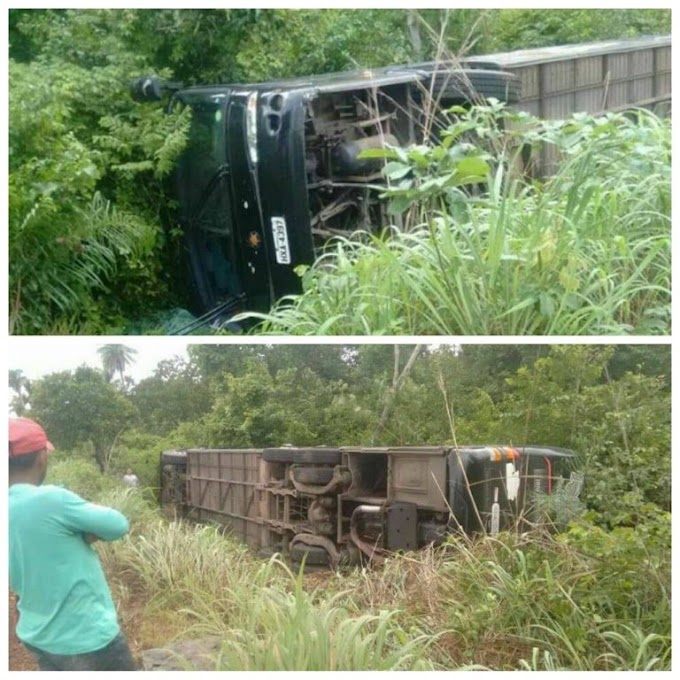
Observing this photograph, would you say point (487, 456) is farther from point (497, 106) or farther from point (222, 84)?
point (222, 84)

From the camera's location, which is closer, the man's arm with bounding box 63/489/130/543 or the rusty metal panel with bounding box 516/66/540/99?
the man's arm with bounding box 63/489/130/543

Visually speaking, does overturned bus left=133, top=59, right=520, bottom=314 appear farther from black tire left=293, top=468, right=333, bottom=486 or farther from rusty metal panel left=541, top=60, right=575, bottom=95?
black tire left=293, top=468, right=333, bottom=486

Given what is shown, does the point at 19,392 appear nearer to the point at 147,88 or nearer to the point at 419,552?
the point at 419,552

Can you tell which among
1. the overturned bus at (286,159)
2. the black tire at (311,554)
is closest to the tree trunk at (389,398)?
the black tire at (311,554)

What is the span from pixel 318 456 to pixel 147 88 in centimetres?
133

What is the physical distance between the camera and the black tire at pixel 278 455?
9.15 feet

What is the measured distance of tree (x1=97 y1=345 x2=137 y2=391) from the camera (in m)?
2.76

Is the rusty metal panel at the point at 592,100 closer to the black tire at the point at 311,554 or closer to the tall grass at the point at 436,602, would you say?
the tall grass at the point at 436,602

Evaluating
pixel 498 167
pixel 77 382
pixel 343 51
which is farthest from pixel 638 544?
pixel 343 51

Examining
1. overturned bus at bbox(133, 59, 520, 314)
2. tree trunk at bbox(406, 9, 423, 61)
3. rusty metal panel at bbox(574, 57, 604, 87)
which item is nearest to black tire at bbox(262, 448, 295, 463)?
overturned bus at bbox(133, 59, 520, 314)

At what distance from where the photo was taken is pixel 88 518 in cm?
269

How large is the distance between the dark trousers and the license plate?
48.2 inches

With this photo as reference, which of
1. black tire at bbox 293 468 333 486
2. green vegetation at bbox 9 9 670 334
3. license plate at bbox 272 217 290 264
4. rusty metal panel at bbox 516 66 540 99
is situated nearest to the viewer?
black tire at bbox 293 468 333 486

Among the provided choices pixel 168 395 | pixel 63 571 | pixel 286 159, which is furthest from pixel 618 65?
pixel 63 571
